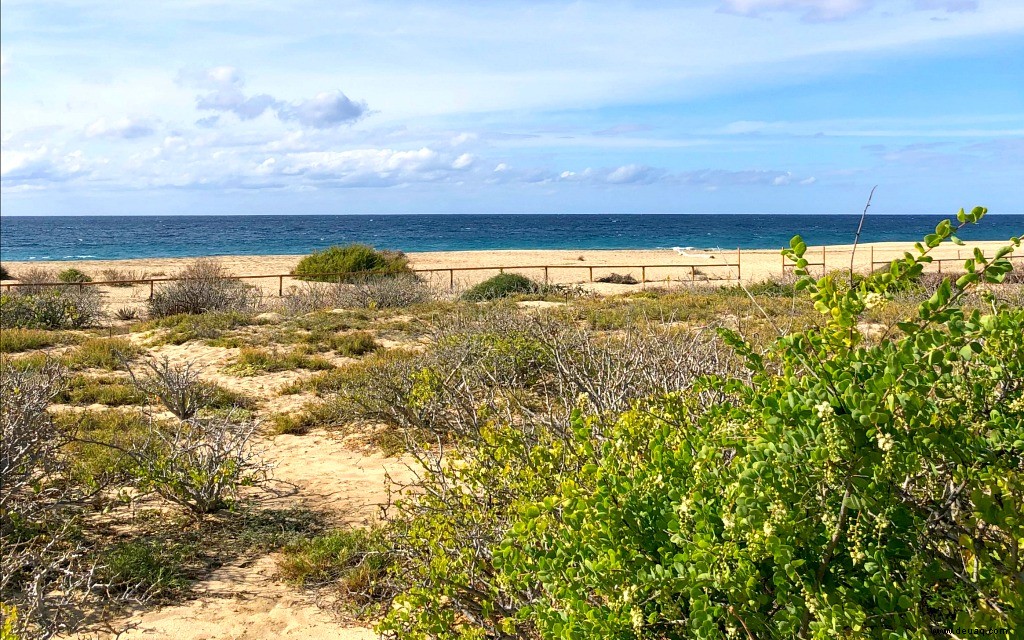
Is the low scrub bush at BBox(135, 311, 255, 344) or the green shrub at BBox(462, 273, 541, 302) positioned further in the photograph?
the green shrub at BBox(462, 273, 541, 302)

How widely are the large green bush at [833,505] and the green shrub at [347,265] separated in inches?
940

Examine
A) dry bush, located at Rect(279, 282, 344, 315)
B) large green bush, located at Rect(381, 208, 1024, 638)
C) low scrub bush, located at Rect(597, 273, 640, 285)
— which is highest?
large green bush, located at Rect(381, 208, 1024, 638)

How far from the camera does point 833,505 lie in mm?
2088

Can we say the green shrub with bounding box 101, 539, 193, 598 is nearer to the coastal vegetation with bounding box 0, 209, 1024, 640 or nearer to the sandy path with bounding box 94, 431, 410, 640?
the coastal vegetation with bounding box 0, 209, 1024, 640

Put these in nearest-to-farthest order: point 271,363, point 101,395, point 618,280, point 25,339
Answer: point 101,395, point 271,363, point 25,339, point 618,280

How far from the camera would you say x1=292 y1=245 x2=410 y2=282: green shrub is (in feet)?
87.0

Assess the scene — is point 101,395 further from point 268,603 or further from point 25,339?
point 268,603

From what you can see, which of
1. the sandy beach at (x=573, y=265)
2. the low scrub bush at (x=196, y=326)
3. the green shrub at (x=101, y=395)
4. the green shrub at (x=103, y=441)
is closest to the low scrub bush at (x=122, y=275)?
the sandy beach at (x=573, y=265)

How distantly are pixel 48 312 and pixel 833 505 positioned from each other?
17.4 m

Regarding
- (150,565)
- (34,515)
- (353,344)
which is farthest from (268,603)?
(353,344)

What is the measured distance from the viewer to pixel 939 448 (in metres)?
2.07

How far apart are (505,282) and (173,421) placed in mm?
13737

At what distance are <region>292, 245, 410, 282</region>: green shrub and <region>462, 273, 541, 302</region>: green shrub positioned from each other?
535 centimetres

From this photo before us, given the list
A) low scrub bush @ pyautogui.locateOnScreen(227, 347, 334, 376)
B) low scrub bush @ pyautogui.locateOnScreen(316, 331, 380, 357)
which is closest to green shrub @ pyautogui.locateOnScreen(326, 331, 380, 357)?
low scrub bush @ pyautogui.locateOnScreen(316, 331, 380, 357)
